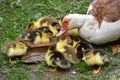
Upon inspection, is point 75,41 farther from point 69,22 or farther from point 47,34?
point 47,34

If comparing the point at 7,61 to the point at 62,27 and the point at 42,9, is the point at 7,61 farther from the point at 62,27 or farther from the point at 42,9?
the point at 42,9

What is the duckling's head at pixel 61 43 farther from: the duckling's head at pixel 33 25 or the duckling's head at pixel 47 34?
the duckling's head at pixel 33 25

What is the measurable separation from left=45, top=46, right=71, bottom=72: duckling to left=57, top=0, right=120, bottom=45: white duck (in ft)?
1.38

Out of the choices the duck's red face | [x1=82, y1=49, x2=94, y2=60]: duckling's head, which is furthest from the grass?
the duck's red face

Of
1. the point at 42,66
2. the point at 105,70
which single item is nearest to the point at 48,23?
the point at 42,66

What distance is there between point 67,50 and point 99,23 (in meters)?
0.56

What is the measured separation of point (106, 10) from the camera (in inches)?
217

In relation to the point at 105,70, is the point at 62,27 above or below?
above

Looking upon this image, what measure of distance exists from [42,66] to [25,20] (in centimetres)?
130

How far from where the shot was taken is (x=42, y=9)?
6840 mm

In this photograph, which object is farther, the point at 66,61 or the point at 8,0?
the point at 8,0

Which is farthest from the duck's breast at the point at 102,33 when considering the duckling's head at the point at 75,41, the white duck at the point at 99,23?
the duckling's head at the point at 75,41

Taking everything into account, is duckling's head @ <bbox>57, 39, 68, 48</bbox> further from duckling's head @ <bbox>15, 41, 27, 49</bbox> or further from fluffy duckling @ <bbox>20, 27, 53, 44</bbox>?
duckling's head @ <bbox>15, 41, 27, 49</bbox>

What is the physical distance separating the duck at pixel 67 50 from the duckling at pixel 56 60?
0.13 metres
